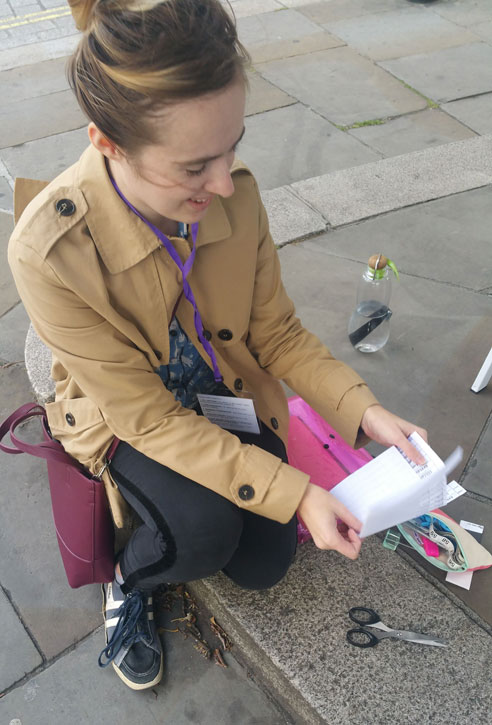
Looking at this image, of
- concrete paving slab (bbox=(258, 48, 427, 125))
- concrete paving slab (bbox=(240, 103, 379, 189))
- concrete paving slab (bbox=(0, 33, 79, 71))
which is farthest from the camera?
concrete paving slab (bbox=(0, 33, 79, 71))

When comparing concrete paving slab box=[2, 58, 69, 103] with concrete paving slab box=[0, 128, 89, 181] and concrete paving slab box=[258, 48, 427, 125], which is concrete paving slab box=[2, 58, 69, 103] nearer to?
concrete paving slab box=[0, 128, 89, 181]

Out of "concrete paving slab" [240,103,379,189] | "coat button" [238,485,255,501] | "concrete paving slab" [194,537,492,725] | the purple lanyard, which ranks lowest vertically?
"concrete paving slab" [194,537,492,725]

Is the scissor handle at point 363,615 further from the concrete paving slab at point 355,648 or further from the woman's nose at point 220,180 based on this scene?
the woman's nose at point 220,180

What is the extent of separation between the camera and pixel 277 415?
6.81ft

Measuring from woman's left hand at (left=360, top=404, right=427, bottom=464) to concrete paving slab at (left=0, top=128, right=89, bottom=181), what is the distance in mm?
3225

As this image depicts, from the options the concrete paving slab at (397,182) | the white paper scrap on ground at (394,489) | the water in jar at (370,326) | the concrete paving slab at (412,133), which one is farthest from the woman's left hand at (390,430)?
the concrete paving slab at (412,133)

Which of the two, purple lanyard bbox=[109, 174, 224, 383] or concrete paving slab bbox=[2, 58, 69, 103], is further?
concrete paving slab bbox=[2, 58, 69, 103]

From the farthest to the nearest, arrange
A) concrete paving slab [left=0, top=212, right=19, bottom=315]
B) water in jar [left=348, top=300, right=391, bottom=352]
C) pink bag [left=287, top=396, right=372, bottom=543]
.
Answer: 1. concrete paving slab [left=0, top=212, right=19, bottom=315]
2. water in jar [left=348, top=300, right=391, bottom=352]
3. pink bag [left=287, top=396, right=372, bottom=543]

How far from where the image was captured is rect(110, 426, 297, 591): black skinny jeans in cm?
173

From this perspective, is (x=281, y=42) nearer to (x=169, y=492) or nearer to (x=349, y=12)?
(x=349, y=12)

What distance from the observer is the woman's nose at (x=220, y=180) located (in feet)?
4.62

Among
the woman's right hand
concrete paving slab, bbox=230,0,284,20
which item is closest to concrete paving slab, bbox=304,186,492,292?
the woman's right hand

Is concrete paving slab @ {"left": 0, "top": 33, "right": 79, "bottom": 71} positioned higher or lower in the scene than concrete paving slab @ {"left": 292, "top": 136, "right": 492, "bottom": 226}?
higher

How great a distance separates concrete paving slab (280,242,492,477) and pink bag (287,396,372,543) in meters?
0.44
